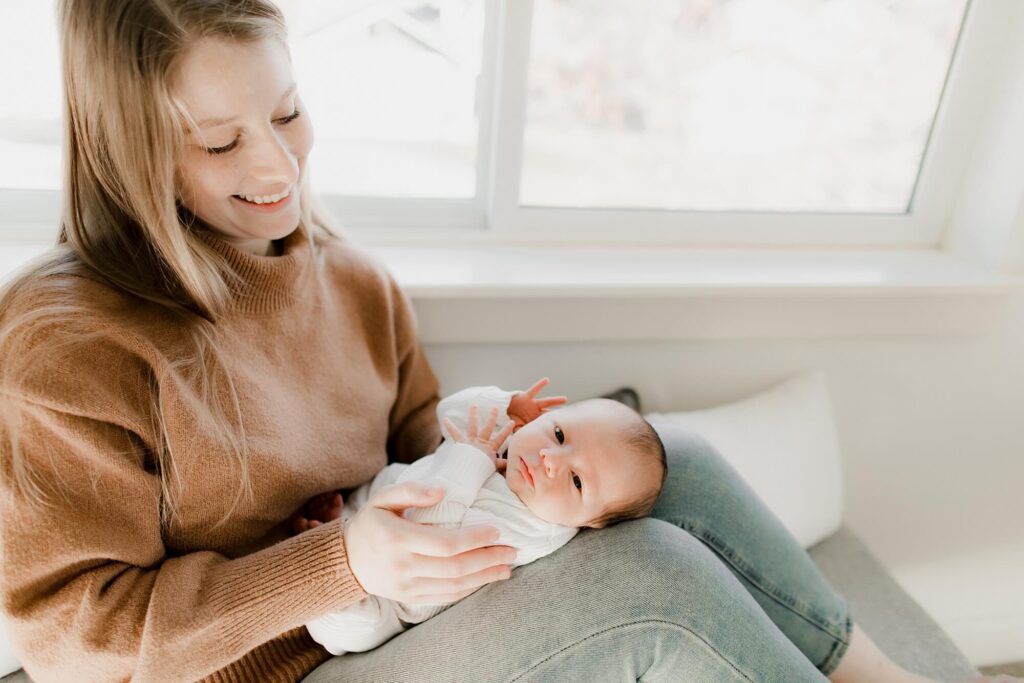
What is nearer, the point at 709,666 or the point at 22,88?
the point at 709,666

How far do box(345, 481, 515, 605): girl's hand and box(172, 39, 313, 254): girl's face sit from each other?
0.36 m

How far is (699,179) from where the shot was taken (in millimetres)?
1439

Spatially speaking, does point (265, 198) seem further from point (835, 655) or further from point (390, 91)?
point (835, 655)

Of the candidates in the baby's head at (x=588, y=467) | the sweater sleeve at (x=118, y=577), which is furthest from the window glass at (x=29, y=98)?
the baby's head at (x=588, y=467)

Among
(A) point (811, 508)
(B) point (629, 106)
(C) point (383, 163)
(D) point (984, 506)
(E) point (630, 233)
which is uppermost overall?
(B) point (629, 106)

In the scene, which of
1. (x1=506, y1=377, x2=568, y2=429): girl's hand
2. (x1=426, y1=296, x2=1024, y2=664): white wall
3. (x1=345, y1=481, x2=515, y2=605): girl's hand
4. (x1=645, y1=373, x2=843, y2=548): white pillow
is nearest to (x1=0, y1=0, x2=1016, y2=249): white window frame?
(x1=426, y1=296, x2=1024, y2=664): white wall

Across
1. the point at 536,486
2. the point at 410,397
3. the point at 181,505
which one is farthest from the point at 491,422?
the point at 181,505

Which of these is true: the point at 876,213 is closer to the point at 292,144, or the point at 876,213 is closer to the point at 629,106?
the point at 629,106

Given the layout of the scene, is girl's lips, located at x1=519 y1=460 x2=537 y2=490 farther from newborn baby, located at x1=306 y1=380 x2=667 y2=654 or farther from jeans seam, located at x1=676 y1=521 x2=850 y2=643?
jeans seam, located at x1=676 y1=521 x2=850 y2=643

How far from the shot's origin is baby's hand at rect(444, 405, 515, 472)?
0.94m

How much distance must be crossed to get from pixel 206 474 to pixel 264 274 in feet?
0.82

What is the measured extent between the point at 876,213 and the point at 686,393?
54 cm

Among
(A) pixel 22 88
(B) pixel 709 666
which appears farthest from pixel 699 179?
(A) pixel 22 88

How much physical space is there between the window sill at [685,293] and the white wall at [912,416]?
0.05 metres
